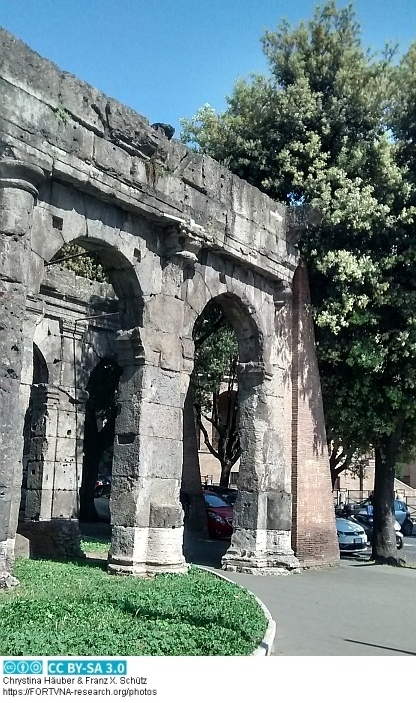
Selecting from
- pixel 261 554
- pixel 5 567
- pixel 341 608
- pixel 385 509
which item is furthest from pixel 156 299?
pixel 385 509

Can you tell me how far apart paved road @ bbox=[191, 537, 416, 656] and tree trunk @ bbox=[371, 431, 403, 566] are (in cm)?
93

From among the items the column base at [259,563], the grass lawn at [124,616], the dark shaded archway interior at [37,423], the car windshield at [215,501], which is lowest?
the grass lawn at [124,616]

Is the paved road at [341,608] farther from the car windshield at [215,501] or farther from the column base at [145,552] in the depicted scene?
the car windshield at [215,501]

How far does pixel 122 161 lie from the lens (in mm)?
10148

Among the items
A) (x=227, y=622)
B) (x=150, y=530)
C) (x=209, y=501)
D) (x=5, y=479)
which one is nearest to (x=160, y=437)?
(x=150, y=530)

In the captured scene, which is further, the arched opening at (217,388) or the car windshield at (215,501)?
the car windshield at (215,501)

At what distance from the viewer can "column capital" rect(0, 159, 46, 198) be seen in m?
8.52

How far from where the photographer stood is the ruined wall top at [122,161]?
876 centimetres

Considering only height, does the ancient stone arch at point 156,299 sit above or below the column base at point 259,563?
above

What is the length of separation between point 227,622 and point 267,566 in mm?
5332
